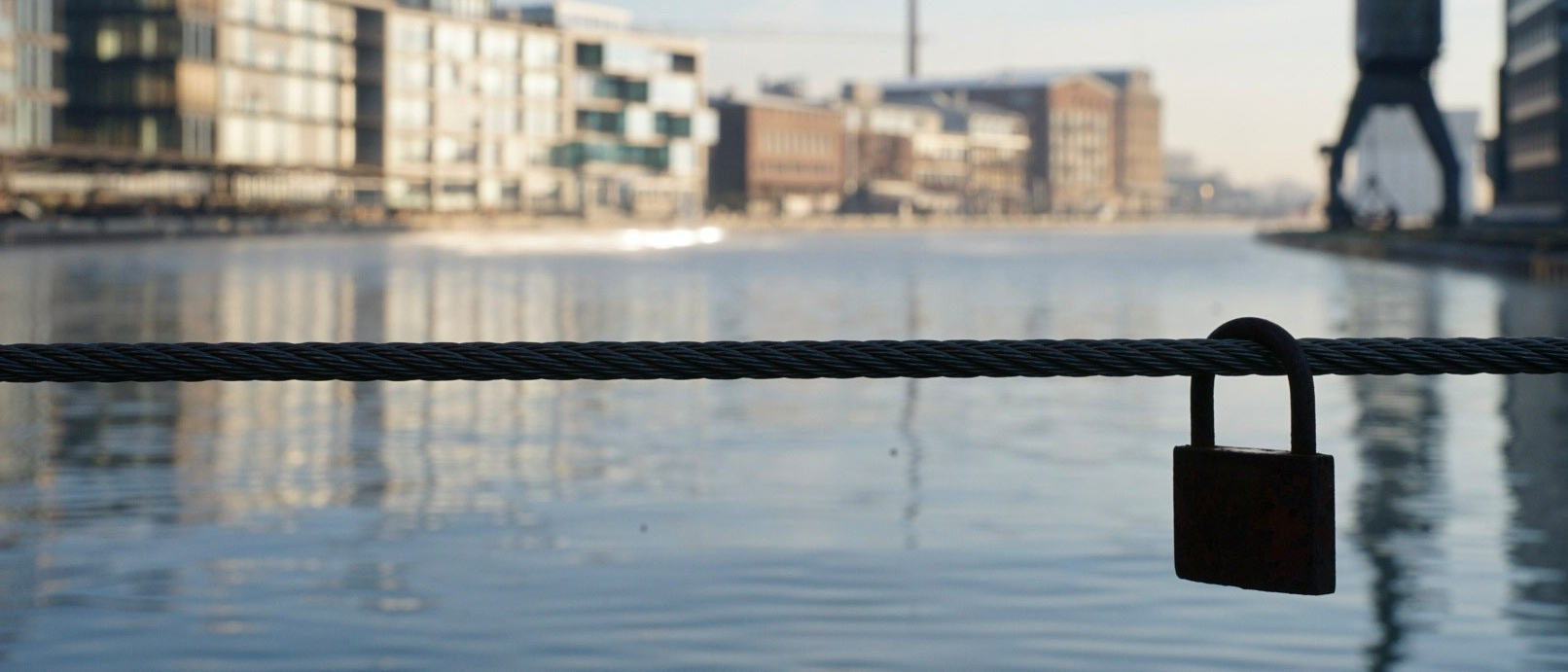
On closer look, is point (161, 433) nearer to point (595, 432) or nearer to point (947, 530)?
point (595, 432)

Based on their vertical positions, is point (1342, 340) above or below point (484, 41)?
below

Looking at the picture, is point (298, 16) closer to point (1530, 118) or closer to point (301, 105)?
point (301, 105)

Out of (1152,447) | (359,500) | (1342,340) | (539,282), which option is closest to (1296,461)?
(1342,340)

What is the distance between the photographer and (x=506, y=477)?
16.8m

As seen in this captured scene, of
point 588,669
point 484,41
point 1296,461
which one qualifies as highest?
point 484,41

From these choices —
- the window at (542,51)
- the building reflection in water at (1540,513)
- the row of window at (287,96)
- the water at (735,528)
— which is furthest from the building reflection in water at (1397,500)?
the window at (542,51)

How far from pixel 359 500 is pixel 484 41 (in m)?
178

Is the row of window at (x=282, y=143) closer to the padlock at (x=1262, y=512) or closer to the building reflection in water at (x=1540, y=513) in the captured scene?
the building reflection in water at (x=1540, y=513)

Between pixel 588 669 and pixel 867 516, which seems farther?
pixel 867 516

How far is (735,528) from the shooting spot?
13484mm

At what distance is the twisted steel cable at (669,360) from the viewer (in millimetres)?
3977

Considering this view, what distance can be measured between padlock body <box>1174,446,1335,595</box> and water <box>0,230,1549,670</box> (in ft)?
15.3

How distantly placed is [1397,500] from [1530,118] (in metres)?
150

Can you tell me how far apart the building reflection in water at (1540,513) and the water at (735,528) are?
0.05 meters
